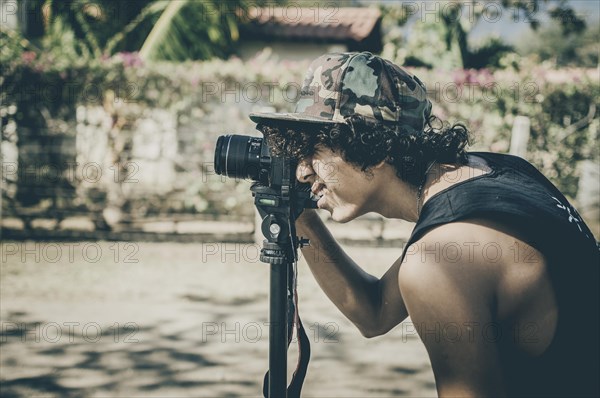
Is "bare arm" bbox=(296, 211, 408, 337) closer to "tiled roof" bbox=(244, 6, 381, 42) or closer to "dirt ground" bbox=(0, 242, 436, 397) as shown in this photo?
"dirt ground" bbox=(0, 242, 436, 397)

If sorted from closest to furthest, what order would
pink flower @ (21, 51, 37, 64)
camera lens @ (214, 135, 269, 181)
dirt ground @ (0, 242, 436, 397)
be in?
camera lens @ (214, 135, 269, 181) → dirt ground @ (0, 242, 436, 397) → pink flower @ (21, 51, 37, 64)

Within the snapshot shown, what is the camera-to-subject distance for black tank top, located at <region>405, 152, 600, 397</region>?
1339mm

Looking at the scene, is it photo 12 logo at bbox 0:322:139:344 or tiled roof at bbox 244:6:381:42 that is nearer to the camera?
photo 12 logo at bbox 0:322:139:344

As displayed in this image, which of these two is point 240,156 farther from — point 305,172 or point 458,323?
point 458,323

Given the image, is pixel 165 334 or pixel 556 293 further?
pixel 165 334

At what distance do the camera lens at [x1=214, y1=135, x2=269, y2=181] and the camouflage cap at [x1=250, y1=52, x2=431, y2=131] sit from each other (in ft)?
0.74

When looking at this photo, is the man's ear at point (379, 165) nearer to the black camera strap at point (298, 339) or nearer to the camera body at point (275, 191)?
the camera body at point (275, 191)

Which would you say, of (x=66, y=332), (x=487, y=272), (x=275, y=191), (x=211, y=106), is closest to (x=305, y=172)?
(x=275, y=191)

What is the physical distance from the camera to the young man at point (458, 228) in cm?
128

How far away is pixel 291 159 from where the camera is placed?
1854 mm

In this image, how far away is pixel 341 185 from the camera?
174cm

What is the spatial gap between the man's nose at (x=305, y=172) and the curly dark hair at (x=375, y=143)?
0.04 meters

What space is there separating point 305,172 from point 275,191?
13cm

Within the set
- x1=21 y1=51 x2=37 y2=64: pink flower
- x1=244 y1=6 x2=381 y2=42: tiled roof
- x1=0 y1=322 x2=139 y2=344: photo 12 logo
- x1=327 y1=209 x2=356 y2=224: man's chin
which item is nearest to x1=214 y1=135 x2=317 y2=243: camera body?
x1=327 y1=209 x2=356 y2=224: man's chin
